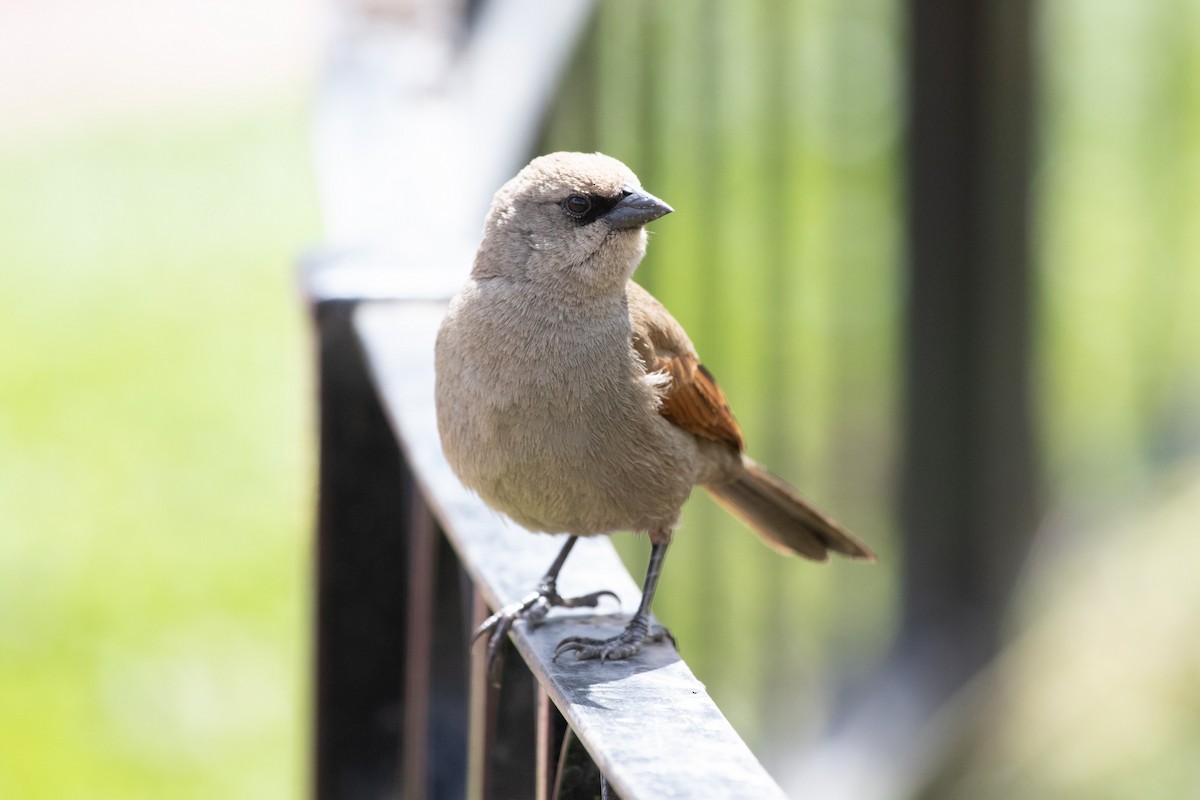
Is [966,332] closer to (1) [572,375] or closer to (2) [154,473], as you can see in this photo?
(1) [572,375]

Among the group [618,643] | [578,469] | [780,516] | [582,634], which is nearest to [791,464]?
[780,516]

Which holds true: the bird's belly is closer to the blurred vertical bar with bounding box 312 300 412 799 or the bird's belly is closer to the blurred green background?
the blurred vertical bar with bounding box 312 300 412 799

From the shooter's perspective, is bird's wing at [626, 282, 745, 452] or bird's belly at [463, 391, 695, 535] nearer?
bird's belly at [463, 391, 695, 535]

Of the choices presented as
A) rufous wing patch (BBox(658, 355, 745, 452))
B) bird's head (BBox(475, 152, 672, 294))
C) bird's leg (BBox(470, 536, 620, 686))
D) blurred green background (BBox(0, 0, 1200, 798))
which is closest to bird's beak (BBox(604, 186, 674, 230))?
bird's head (BBox(475, 152, 672, 294))

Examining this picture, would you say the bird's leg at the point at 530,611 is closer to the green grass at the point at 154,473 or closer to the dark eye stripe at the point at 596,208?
the dark eye stripe at the point at 596,208

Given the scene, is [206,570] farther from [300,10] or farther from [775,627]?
[300,10]

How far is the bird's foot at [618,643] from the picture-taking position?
6.05 feet

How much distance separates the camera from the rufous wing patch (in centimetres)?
271

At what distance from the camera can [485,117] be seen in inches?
169

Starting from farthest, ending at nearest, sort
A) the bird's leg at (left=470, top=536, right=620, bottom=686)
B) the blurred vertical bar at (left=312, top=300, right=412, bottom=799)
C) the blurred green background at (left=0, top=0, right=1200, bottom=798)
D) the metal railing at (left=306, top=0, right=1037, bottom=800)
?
1. the blurred green background at (left=0, top=0, right=1200, bottom=798)
2. the blurred vertical bar at (left=312, top=300, right=412, bottom=799)
3. the metal railing at (left=306, top=0, right=1037, bottom=800)
4. the bird's leg at (left=470, top=536, right=620, bottom=686)

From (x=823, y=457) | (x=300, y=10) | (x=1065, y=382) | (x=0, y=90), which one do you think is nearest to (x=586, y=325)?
(x=823, y=457)

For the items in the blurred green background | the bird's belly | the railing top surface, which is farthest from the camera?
the blurred green background

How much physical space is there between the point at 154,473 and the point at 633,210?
4.90 meters

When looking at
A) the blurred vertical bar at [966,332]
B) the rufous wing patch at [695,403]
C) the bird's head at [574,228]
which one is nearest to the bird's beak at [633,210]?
the bird's head at [574,228]
